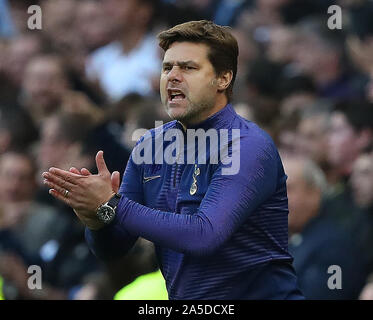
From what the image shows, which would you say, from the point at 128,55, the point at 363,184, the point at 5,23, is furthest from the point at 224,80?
the point at 5,23

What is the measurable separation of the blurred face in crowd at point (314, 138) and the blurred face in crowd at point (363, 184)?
23 cm

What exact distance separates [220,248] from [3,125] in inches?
128

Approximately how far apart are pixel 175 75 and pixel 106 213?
0.54 metres

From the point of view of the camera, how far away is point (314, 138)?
16.4 feet

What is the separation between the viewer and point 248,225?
2805 millimetres

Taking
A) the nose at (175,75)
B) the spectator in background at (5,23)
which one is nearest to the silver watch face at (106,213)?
the nose at (175,75)

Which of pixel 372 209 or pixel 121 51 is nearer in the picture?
pixel 372 209

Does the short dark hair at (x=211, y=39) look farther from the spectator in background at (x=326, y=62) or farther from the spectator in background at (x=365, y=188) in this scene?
the spectator in background at (x=326, y=62)

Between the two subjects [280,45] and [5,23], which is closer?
[280,45]

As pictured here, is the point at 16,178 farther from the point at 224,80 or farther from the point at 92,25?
the point at 224,80
